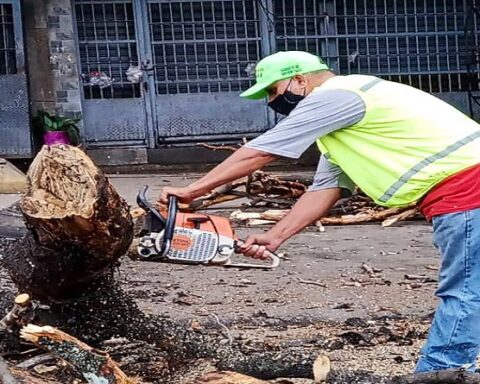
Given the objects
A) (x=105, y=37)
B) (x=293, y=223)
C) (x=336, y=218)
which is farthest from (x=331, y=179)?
(x=105, y=37)

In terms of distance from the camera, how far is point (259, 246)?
396cm

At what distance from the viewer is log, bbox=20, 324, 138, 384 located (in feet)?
11.2

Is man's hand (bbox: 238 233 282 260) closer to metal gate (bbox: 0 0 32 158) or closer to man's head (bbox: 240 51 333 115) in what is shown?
man's head (bbox: 240 51 333 115)

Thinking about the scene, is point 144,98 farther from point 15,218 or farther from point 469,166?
point 469,166

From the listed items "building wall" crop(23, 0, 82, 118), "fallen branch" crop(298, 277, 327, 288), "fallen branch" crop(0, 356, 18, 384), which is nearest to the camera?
"fallen branch" crop(0, 356, 18, 384)

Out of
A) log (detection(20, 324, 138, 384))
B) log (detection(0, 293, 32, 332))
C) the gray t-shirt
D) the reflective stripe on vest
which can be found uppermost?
the gray t-shirt

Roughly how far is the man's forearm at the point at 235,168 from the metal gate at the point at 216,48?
365 inches

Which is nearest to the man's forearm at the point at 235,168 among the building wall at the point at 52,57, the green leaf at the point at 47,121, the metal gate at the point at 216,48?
the green leaf at the point at 47,121

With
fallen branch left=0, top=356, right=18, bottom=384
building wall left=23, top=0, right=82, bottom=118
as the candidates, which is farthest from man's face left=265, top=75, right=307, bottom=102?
building wall left=23, top=0, right=82, bottom=118

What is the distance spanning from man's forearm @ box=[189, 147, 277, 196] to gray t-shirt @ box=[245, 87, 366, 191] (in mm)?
Result: 34

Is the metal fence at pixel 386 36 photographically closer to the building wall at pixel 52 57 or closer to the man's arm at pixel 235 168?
the building wall at pixel 52 57

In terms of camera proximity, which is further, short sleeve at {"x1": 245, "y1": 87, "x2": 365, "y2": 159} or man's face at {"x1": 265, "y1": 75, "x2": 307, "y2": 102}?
man's face at {"x1": 265, "y1": 75, "x2": 307, "y2": 102}

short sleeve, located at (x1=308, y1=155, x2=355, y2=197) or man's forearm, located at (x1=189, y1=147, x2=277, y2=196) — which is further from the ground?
man's forearm, located at (x1=189, y1=147, x2=277, y2=196)

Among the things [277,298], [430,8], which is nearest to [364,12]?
[430,8]
